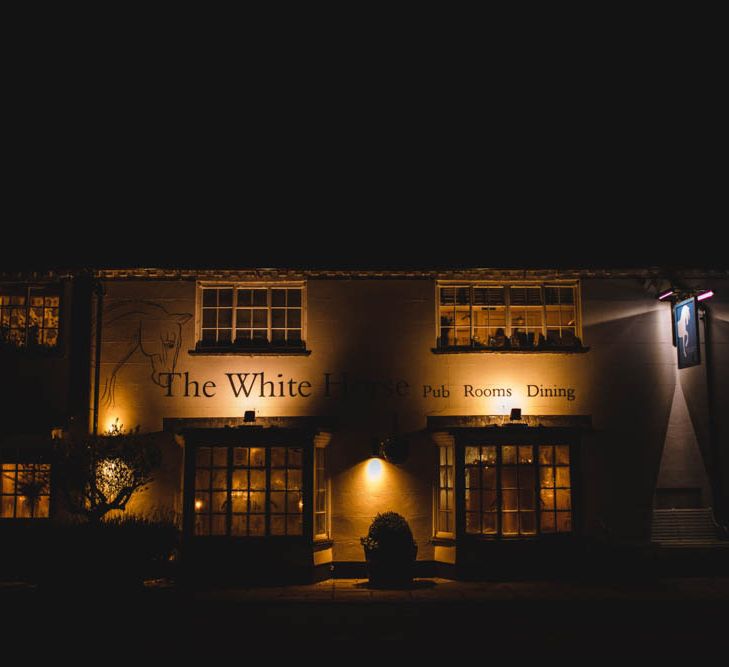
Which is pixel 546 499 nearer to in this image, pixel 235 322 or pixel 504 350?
pixel 504 350

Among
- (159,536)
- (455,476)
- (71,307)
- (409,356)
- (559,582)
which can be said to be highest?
(71,307)

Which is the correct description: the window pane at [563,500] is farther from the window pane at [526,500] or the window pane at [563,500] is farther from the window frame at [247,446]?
the window frame at [247,446]

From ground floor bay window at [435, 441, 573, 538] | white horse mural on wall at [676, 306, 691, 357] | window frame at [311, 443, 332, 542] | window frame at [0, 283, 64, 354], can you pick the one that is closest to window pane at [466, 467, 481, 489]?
ground floor bay window at [435, 441, 573, 538]

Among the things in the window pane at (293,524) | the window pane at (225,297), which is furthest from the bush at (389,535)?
the window pane at (225,297)

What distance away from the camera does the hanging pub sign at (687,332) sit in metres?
15.8

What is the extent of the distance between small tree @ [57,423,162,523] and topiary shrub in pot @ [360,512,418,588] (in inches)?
172

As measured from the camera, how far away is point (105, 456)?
15.3 metres

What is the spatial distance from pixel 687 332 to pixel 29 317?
13.1 m

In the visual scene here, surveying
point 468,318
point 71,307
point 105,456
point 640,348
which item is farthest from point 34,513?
point 640,348

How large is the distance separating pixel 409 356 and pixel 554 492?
12.7ft

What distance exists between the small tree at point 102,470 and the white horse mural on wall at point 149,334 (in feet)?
4.68

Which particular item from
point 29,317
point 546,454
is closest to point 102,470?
point 29,317

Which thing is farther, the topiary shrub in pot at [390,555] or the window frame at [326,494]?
the window frame at [326,494]

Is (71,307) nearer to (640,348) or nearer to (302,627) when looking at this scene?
(302,627)
